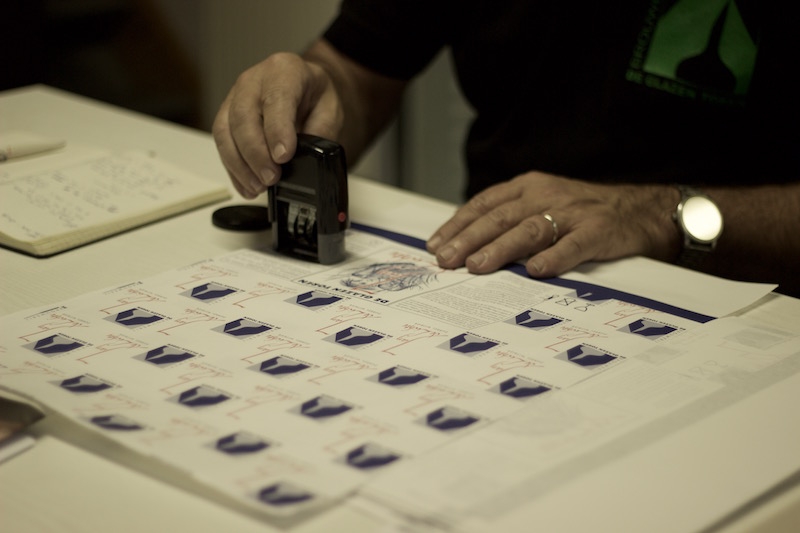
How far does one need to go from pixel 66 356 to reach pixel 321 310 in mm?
213

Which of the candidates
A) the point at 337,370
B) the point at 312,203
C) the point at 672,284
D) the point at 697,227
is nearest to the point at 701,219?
the point at 697,227

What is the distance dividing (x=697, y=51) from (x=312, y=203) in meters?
0.56

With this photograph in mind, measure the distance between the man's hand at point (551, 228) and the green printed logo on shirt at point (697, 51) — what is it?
0.20m

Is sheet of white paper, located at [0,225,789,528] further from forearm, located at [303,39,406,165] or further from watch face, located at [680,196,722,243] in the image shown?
forearm, located at [303,39,406,165]

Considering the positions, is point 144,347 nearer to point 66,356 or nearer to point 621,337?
point 66,356

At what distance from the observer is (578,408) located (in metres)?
0.68

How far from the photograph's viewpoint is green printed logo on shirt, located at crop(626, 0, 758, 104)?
3.89 feet

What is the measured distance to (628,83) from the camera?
48.5 inches

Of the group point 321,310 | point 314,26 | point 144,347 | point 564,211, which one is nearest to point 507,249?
point 564,211

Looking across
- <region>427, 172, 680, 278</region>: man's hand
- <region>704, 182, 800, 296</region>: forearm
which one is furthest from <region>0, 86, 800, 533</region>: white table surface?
<region>704, 182, 800, 296</region>: forearm

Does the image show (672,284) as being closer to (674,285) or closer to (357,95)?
(674,285)

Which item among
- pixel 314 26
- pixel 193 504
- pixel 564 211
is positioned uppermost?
pixel 314 26

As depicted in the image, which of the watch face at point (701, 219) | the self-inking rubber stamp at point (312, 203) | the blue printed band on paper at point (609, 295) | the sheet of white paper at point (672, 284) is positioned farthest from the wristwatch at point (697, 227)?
the self-inking rubber stamp at point (312, 203)

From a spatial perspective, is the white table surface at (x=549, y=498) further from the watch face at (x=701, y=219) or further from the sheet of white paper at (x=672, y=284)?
the watch face at (x=701, y=219)
